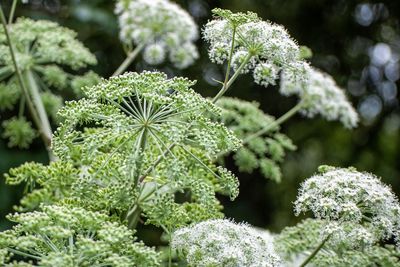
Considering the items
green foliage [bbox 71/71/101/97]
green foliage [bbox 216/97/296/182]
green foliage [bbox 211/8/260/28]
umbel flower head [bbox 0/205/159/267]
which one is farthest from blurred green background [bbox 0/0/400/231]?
umbel flower head [bbox 0/205/159/267]

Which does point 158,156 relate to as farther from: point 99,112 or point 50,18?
point 50,18

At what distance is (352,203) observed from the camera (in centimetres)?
197

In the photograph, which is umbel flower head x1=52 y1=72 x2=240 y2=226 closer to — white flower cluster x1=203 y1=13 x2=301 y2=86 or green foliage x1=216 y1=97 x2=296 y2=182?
white flower cluster x1=203 y1=13 x2=301 y2=86

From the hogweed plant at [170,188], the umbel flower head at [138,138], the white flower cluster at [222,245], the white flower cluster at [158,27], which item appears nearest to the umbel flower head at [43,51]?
the white flower cluster at [158,27]

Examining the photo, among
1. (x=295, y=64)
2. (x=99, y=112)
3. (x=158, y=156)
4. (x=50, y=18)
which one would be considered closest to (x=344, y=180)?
(x=295, y=64)

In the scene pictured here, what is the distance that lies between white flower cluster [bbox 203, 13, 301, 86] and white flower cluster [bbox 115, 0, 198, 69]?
1104 mm

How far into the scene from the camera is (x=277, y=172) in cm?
301

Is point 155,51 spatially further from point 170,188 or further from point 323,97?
point 170,188

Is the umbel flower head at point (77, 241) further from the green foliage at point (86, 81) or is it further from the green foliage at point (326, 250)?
the green foliage at point (86, 81)

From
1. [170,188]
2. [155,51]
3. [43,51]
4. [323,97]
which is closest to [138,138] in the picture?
[170,188]

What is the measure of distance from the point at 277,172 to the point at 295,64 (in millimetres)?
910

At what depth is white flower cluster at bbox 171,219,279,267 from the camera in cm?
183

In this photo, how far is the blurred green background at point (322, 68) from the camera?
648cm

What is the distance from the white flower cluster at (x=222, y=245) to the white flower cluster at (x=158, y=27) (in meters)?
1.56
